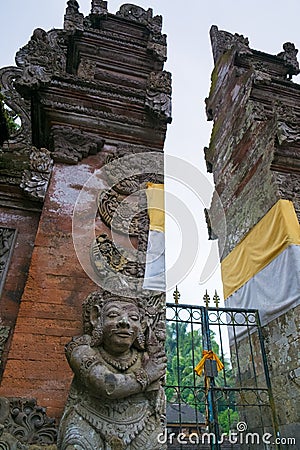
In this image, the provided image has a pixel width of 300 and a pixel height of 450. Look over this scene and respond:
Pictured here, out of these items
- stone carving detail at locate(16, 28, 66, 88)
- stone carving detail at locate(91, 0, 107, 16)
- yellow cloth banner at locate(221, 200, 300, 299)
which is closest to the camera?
stone carving detail at locate(16, 28, 66, 88)

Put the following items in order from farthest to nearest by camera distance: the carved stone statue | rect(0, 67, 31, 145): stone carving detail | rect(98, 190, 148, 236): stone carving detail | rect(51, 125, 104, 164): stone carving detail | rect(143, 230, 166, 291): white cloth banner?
rect(0, 67, 31, 145): stone carving detail → rect(51, 125, 104, 164): stone carving detail → rect(98, 190, 148, 236): stone carving detail → rect(143, 230, 166, 291): white cloth banner → the carved stone statue

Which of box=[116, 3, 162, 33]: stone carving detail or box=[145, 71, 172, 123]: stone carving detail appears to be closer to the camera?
box=[145, 71, 172, 123]: stone carving detail

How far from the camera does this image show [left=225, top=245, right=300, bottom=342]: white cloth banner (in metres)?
6.28

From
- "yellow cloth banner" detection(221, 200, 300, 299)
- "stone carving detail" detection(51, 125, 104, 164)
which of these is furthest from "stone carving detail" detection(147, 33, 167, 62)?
"yellow cloth banner" detection(221, 200, 300, 299)

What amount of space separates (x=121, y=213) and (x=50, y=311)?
4.47 feet

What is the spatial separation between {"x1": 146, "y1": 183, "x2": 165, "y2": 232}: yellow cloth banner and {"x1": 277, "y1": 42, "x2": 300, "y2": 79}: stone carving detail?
11.2m

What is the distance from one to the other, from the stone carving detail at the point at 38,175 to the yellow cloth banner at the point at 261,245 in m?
4.41

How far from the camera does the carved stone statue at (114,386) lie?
2.54 metres

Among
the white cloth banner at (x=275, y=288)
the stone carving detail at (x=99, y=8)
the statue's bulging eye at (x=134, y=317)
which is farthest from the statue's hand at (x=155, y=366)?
the stone carving detail at (x=99, y=8)

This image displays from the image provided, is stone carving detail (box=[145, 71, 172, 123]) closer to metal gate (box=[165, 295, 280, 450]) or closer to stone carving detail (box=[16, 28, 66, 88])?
stone carving detail (box=[16, 28, 66, 88])

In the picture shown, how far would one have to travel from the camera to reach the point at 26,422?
8.60 ft

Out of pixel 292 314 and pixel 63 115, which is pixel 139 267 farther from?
pixel 292 314

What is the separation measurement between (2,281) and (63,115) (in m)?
2.37

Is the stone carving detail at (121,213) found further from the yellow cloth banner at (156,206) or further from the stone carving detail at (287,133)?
the stone carving detail at (287,133)
